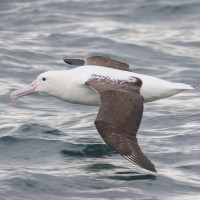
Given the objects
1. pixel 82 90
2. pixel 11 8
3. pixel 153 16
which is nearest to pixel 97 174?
pixel 82 90

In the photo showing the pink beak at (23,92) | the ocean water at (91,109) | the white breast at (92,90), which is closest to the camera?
the ocean water at (91,109)

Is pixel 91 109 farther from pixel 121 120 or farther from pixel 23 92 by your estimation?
pixel 121 120

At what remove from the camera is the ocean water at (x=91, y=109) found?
8.97 metres

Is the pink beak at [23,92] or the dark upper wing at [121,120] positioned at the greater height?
the pink beak at [23,92]

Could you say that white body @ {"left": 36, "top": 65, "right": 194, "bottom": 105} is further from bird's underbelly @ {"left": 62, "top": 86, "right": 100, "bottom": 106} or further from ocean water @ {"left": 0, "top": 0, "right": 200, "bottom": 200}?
ocean water @ {"left": 0, "top": 0, "right": 200, "bottom": 200}

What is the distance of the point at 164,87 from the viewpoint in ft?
35.7

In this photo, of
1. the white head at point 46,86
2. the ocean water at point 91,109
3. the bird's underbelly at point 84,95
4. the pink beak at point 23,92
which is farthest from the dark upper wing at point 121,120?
the pink beak at point 23,92

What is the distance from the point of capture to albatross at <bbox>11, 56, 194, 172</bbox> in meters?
8.97

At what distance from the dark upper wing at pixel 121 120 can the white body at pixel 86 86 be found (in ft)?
2.14

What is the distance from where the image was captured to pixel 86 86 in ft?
34.8

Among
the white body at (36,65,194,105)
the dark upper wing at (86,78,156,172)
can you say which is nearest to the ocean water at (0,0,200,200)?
the dark upper wing at (86,78,156,172)

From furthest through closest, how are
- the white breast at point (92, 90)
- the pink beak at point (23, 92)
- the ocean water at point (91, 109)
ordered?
the pink beak at point (23, 92), the white breast at point (92, 90), the ocean water at point (91, 109)

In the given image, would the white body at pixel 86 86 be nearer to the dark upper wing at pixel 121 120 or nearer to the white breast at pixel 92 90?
the white breast at pixel 92 90

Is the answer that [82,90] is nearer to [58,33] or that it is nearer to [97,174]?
[97,174]
